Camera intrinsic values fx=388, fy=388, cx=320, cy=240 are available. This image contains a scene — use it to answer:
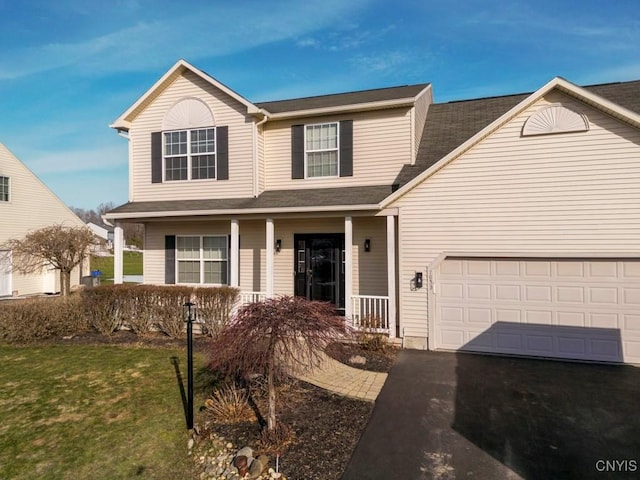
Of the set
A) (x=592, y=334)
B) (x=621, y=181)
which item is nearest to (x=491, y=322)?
(x=592, y=334)

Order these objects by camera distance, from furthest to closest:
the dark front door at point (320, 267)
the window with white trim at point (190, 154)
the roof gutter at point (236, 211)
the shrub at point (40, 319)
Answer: the window with white trim at point (190, 154), the dark front door at point (320, 267), the shrub at point (40, 319), the roof gutter at point (236, 211)

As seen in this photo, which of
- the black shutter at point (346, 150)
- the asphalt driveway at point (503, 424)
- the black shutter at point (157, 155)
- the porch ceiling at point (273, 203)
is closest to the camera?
the asphalt driveway at point (503, 424)

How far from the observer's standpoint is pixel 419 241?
8.60 meters

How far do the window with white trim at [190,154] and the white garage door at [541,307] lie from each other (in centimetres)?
721

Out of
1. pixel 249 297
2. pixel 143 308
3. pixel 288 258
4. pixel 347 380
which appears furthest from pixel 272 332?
pixel 143 308

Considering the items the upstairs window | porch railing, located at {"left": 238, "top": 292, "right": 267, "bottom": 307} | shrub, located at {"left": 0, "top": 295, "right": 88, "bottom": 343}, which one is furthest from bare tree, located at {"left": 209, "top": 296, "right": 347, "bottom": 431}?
shrub, located at {"left": 0, "top": 295, "right": 88, "bottom": 343}

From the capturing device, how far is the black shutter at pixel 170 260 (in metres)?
11.8

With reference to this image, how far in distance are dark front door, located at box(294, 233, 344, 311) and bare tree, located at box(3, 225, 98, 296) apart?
1100 cm

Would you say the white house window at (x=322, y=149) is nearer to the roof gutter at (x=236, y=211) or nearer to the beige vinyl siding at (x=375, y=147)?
the beige vinyl siding at (x=375, y=147)

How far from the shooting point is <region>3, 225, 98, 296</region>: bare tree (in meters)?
16.2

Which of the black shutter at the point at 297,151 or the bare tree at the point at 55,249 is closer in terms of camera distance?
the black shutter at the point at 297,151

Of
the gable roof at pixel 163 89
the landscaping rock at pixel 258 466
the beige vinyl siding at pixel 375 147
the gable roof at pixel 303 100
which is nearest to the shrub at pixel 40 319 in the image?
the gable roof at pixel 163 89

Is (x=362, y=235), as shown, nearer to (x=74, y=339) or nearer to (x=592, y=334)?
(x=592, y=334)

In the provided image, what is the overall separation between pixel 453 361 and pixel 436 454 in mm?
3561
